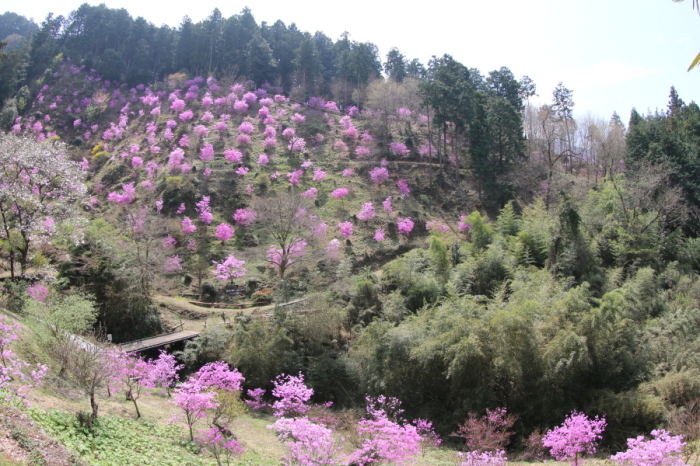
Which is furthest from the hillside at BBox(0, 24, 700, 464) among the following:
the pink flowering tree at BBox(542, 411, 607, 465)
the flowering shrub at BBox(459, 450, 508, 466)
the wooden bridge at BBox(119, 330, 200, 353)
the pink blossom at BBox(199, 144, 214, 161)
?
the pink flowering tree at BBox(542, 411, 607, 465)

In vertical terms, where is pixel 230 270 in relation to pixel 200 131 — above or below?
below

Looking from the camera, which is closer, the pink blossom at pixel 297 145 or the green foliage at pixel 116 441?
the green foliage at pixel 116 441

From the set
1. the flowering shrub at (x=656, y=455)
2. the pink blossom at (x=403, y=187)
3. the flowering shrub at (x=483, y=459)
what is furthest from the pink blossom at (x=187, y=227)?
the flowering shrub at (x=656, y=455)

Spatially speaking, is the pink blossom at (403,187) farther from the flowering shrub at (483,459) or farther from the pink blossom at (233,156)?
the flowering shrub at (483,459)

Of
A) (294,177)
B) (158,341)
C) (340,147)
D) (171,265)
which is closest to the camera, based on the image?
(158,341)

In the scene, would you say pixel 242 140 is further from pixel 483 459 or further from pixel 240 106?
pixel 483 459

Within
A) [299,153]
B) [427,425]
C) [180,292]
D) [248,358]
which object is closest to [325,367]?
[248,358]

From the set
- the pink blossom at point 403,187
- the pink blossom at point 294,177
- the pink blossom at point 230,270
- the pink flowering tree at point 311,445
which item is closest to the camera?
the pink flowering tree at point 311,445

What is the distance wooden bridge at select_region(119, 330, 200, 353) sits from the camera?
19.5 meters

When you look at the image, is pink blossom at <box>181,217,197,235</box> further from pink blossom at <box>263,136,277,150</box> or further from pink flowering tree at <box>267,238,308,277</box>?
pink blossom at <box>263,136,277,150</box>

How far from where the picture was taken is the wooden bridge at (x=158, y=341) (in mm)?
19531

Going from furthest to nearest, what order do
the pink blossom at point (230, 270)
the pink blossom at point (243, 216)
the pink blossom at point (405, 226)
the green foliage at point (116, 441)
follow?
the pink blossom at point (243, 216) → the pink blossom at point (405, 226) → the pink blossom at point (230, 270) → the green foliage at point (116, 441)

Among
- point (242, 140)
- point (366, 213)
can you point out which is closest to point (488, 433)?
point (366, 213)

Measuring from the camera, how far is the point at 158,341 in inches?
813
